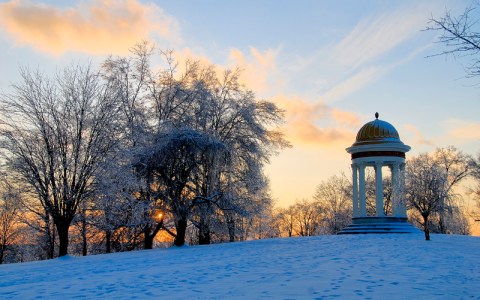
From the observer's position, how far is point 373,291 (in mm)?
8227

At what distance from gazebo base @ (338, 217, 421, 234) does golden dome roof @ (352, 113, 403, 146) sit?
5.90 metres

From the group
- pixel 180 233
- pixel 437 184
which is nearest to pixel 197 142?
pixel 180 233

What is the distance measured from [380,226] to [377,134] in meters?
7.37

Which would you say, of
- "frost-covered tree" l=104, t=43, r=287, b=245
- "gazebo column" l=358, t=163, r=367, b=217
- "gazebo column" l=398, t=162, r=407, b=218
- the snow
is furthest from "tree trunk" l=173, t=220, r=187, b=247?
"gazebo column" l=398, t=162, r=407, b=218

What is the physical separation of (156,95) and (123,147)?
5479 mm

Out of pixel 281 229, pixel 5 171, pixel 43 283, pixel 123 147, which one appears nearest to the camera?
pixel 43 283

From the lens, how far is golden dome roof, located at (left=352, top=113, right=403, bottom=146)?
113 ft

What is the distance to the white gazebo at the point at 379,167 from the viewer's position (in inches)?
1293

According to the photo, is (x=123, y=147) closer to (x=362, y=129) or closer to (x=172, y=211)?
(x=172, y=211)

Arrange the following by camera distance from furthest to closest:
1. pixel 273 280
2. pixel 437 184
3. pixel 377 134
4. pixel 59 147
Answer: pixel 437 184
pixel 377 134
pixel 59 147
pixel 273 280

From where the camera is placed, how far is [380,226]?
1264 inches

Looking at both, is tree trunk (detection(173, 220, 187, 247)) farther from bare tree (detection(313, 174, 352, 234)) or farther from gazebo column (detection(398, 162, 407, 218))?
bare tree (detection(313, 174, 352, 234))

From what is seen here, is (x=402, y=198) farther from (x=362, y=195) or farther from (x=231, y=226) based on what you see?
(x=231, y=226)

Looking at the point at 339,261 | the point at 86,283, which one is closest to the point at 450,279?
the point at 339,261
